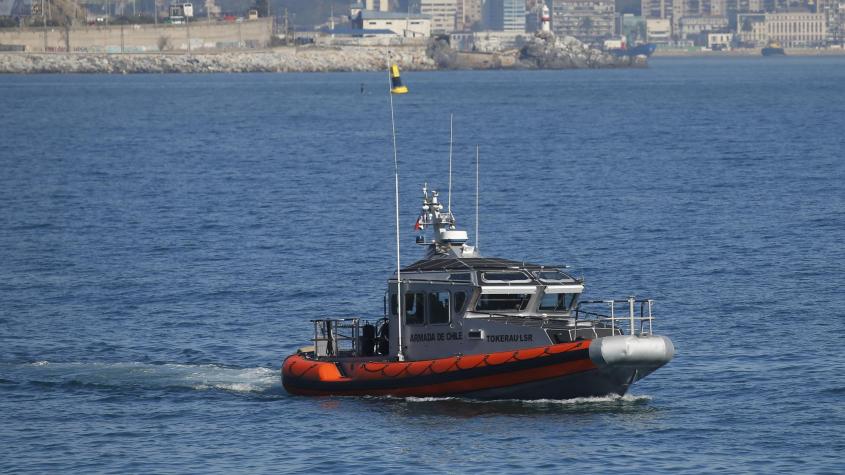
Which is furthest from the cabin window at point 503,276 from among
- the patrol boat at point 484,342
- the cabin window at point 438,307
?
the cabin window at point 438,307

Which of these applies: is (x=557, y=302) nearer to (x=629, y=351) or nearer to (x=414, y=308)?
(x=629, y=351)

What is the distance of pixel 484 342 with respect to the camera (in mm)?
33031

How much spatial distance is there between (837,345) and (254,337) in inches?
578

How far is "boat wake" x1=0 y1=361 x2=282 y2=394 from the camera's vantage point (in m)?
36.2

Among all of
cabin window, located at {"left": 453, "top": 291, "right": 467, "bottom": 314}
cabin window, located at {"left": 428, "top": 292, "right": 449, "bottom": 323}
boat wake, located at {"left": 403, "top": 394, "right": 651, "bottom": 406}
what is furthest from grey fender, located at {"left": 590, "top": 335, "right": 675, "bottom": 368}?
cabin window, located at {"left": 428, "top": 292, "right": 449, "bottom": 323}

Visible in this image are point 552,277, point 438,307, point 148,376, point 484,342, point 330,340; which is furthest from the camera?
point 148,376

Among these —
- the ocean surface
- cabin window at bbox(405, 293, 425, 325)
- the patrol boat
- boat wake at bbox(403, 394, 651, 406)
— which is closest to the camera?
the ocean surface

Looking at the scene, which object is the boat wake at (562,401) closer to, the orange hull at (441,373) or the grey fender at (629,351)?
the orange hull at (441,373)

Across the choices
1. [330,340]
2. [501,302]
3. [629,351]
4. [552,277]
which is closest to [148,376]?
[330,340]

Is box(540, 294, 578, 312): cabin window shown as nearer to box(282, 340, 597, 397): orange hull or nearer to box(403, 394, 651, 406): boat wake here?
box(282, 340, 597, 397): orange hull

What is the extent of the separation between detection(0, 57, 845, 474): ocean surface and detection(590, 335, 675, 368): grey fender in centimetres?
131

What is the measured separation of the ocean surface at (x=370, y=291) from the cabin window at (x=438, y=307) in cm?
175

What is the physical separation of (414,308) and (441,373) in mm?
1950

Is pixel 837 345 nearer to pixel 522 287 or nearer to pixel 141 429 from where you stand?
pixel 522 287
